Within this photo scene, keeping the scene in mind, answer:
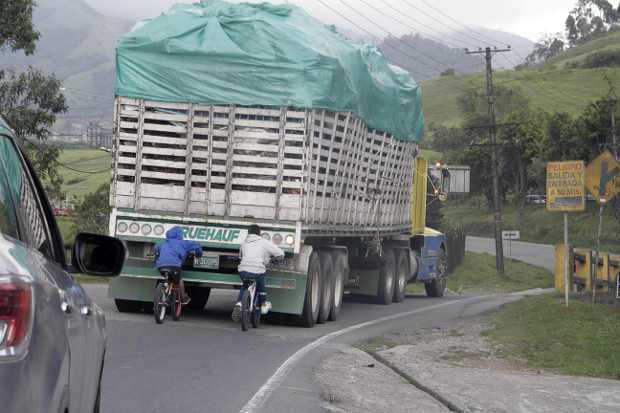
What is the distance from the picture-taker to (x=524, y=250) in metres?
66.5

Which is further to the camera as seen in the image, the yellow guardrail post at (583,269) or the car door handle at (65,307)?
the yellow guardrail post at (583,269)

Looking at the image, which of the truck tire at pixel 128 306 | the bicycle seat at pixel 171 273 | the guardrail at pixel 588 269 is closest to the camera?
the bicycle seat at pixel 171 273

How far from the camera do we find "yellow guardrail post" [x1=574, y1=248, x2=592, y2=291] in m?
27.4

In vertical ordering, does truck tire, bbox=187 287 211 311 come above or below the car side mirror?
below

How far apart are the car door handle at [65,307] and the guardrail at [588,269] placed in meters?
21.7

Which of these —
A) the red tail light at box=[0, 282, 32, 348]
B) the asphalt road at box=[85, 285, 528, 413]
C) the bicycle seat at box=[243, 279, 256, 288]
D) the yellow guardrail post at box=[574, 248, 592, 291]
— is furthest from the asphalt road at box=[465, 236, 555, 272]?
the red tail light at box=[0, 282, 32, 348]

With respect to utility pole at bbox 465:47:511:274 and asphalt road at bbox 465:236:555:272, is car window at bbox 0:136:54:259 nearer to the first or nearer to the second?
utility pole at bbox 465:47:511:274

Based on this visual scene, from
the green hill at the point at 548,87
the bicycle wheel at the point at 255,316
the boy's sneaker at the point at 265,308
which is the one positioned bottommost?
the bicycle wheel at the point at 255,316

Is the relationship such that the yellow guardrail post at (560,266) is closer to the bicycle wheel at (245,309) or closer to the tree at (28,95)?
the bicycle wheel at (245,309)

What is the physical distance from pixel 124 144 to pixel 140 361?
5641mm

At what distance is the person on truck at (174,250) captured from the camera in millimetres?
16266

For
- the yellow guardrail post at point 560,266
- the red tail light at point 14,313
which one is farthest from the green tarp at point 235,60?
the red tail light at point 14,313

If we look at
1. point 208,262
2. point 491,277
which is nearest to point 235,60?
point 208,262

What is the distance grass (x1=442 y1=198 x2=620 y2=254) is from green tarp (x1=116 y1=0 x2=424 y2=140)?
4367 centimetres
